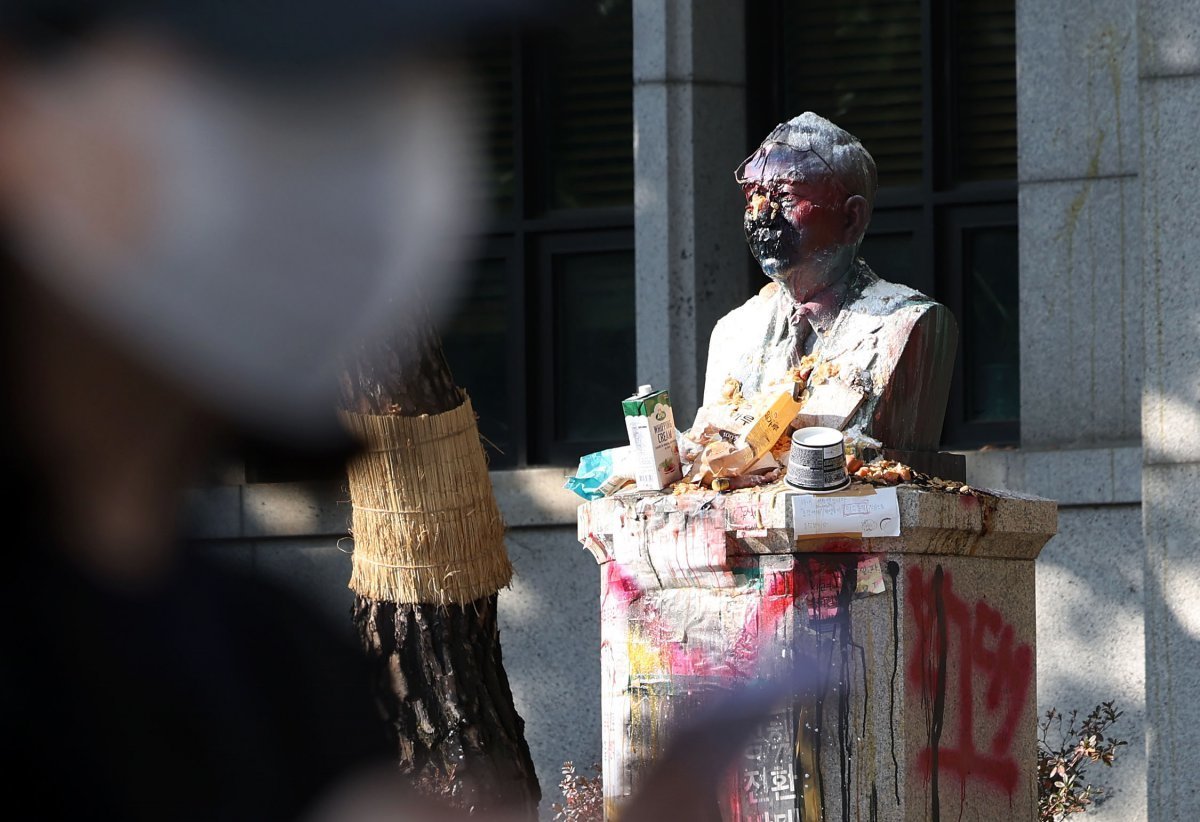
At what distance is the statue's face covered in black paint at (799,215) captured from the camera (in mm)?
4945

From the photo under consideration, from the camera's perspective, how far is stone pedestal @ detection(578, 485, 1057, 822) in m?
4.50

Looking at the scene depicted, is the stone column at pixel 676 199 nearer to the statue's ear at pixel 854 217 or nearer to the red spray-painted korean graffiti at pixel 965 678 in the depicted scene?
the statue's ear at pixel 854 217

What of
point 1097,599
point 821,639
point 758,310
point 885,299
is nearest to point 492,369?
point 1097,599

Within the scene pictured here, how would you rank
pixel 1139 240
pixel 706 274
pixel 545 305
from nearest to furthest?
pixel 1139 240 < pixel 706 274 < pixel 545 305

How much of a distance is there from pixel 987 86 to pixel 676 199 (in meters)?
1.43

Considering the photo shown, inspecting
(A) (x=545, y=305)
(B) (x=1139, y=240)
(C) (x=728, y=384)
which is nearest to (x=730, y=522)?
(C) (x=728, y=384)

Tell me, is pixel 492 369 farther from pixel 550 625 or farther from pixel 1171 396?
pixel 1171 396

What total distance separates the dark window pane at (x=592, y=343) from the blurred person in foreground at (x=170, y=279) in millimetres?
7609

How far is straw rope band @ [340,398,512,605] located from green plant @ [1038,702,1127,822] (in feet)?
6.60

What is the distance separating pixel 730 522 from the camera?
4.50 meters

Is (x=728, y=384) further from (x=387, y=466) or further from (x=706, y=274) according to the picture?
(x=387, y=466)

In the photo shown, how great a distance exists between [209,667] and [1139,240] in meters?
6.70

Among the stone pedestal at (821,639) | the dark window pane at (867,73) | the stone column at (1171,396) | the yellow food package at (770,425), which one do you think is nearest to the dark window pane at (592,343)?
the dark window pane at (867,73)

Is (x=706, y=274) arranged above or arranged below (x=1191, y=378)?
above
